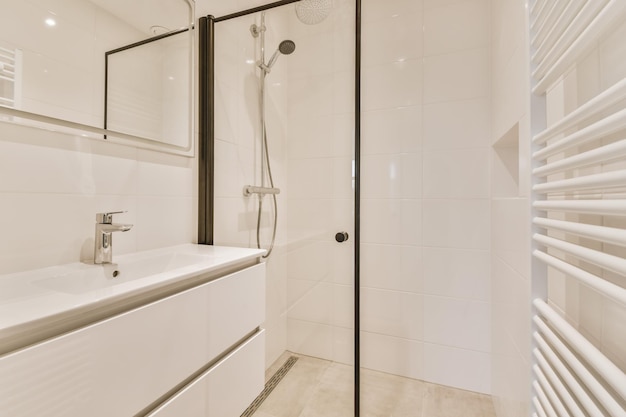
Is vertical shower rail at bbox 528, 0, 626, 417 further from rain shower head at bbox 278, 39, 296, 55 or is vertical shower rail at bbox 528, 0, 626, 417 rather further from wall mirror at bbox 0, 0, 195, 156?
wall mirror at bbox 0, 0, 195, 156

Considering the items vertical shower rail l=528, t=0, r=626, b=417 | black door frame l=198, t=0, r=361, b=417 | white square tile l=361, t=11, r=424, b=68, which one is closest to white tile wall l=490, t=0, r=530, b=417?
vertical shower rail l=528, t=0, r=626, b=417

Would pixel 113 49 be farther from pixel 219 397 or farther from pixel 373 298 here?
pixel 373 298

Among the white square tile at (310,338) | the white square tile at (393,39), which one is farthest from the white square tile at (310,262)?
the white square tile at (393,39)

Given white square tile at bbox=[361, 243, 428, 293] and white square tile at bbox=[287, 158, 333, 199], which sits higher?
white square tile at bbox=[287, 158, 333, 199]

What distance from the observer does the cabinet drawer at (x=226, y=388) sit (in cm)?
77

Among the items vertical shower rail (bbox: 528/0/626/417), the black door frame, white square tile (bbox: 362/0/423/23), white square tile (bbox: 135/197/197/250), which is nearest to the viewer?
vertical shower rail (bbox: 528/0/626/417)

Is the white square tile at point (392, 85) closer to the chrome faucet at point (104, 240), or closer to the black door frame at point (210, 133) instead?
the black door frame at point (210, 133)

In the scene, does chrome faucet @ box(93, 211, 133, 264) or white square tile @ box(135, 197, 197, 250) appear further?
white square tile @ box(135, 197, 197, 250)

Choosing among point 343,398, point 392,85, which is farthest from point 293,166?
point 343,398

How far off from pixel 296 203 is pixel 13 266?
1025 mm

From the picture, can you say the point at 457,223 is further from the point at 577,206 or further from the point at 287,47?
the point at 287,47

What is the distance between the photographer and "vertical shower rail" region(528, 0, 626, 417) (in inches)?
16.9

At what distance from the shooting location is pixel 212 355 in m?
0.86

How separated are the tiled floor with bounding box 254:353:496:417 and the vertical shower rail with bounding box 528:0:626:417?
0.89 m
